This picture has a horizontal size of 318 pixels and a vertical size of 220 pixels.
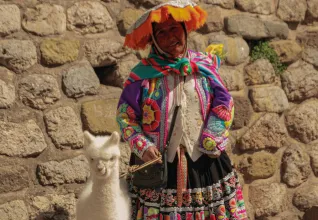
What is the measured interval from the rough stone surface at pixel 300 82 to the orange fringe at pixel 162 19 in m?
1.78

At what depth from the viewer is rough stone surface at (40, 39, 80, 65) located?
3271 millimetres

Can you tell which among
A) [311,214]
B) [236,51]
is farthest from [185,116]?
[311,214]

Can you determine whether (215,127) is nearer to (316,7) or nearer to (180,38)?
(180,38)

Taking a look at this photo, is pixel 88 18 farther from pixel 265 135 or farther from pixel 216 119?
pixel 265 135

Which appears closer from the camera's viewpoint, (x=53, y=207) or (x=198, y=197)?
(x=198, y=197)

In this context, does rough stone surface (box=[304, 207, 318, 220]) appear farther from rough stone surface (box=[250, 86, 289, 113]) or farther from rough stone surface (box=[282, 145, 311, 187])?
rough stone surface (box=[250, 86, 289, 113])

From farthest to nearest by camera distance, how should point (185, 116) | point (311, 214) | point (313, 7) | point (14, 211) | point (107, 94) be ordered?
point (313, 7) → point (311, 214) → point (107, 94) → point (14, 211) → point (185, 116)

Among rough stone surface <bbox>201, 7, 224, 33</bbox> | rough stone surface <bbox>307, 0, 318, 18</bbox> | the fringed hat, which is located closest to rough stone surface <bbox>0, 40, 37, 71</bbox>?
the fringed hat

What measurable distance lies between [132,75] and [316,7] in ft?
7.74

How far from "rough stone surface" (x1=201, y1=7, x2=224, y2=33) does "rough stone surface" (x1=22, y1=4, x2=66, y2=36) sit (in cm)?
111

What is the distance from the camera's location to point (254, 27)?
4.24 m

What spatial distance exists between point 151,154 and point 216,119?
0.36 metres

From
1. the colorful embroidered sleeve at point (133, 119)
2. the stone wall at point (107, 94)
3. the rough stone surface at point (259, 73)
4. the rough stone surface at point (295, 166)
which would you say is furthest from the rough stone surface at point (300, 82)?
the colorful embroidered sleeve at point (133, 119)

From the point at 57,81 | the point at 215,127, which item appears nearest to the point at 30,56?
the point at 57,81
